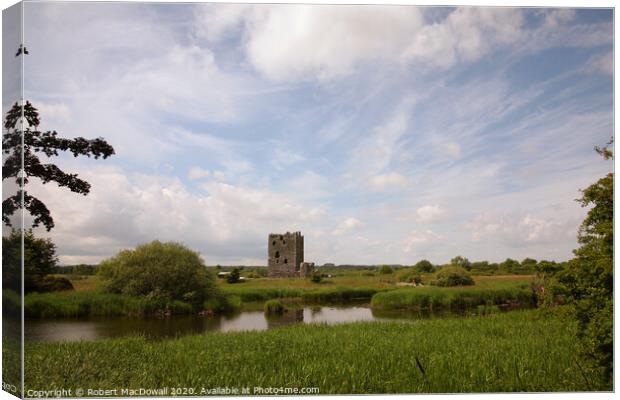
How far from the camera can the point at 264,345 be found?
7602 mm

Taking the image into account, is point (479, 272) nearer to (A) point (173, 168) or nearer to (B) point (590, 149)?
(B) point (590, 149)

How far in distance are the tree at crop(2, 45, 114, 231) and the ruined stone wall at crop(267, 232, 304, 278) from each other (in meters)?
3.05

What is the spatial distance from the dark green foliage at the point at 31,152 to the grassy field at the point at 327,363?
82.8 inches

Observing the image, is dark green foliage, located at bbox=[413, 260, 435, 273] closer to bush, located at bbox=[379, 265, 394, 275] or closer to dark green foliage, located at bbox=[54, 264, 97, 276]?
bush, located at bbox=[379, 265, 394, 275]

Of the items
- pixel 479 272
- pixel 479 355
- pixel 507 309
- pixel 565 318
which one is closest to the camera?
pixel 565 318

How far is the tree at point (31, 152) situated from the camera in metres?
6.56

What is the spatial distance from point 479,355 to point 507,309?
81.6 inches

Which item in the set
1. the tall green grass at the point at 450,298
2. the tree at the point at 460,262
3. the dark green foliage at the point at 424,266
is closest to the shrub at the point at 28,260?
the tall green grass at the point at 450,298

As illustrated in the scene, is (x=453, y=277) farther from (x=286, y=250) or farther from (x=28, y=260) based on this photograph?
(x=28, y=260)

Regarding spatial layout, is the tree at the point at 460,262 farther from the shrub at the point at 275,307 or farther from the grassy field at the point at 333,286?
the shrub at the point at 275,307

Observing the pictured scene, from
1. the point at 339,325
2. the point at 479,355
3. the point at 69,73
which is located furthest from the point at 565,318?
the point at 69,73

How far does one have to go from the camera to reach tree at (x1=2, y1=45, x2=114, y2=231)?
6.56 m

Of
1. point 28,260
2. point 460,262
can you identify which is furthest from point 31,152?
point 460,262

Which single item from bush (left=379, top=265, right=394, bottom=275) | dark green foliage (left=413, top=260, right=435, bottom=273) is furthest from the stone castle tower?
dark green foliage (left=413, top=260, right=435, bottom=273)
